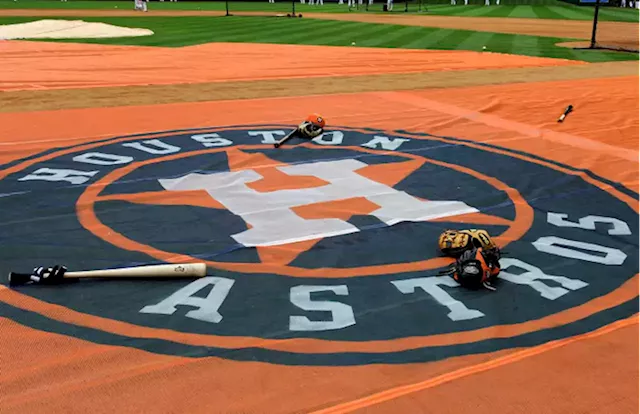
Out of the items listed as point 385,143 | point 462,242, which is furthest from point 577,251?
point 385,143

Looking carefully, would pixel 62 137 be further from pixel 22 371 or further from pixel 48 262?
pixel 22 371

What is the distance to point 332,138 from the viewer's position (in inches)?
311

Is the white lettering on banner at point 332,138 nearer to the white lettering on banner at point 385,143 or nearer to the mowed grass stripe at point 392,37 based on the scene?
the white lettering on banner at point 385,143

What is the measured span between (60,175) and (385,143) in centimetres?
387

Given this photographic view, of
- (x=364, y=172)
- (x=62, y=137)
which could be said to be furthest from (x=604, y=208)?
(x=62, y=137)

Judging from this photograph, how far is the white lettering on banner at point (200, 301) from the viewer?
3.63 metres

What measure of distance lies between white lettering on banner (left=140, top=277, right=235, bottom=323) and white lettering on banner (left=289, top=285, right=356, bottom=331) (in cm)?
45

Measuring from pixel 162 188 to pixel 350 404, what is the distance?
3566mm

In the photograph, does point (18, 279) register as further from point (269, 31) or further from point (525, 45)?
point (269, 31)

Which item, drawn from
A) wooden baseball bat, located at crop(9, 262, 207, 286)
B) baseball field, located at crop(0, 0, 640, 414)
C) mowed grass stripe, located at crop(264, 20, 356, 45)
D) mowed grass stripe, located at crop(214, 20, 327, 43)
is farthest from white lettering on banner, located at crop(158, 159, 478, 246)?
mowed grass stripe, located at crop(214, 20, 327, 43)

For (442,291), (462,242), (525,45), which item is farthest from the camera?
(525,45)

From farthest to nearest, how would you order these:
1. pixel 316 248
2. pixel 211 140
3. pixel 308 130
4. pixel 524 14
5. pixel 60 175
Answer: pixel 524 14 < pixel 308 130 < pixel 211 140 < pixel 60 175 < pixel 316 248

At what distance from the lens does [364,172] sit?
6531mm

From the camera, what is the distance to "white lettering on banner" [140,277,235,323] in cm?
363
